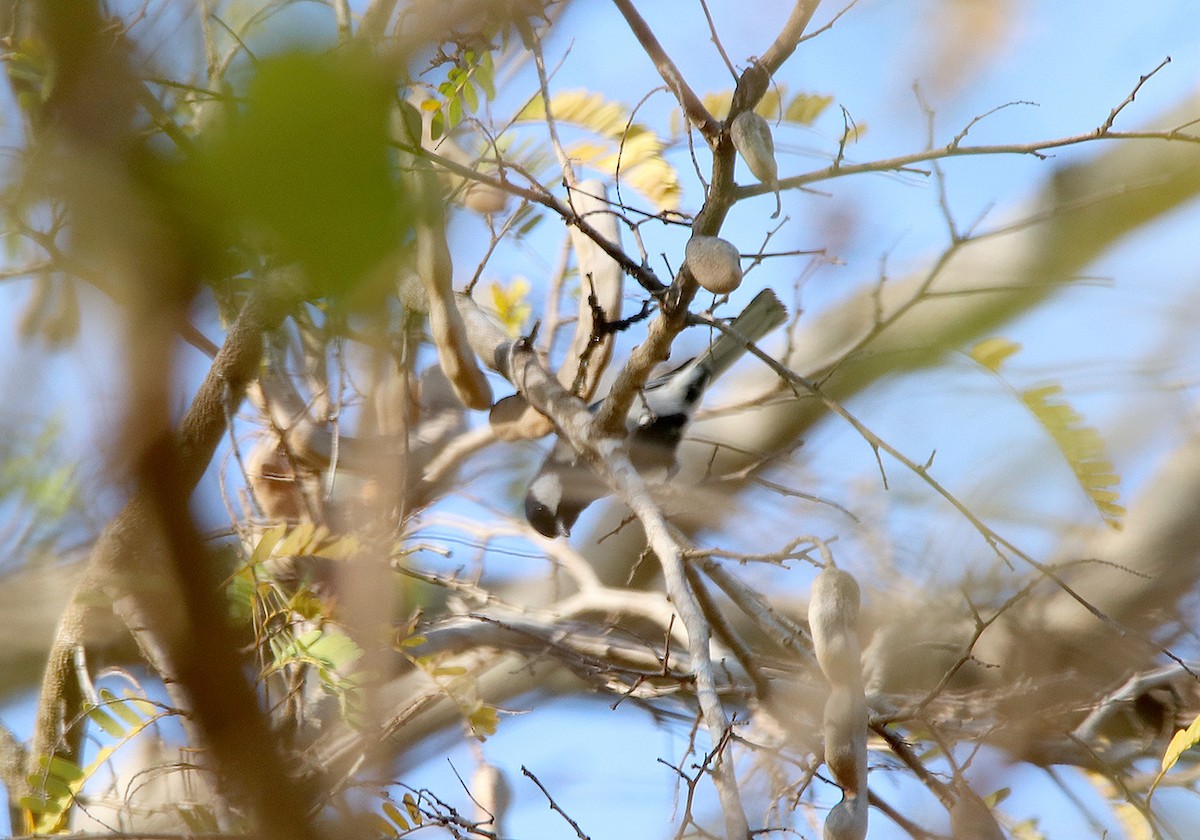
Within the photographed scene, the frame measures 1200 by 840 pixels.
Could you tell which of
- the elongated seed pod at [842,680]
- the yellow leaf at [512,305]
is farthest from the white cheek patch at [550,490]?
the elongated seed pod at [842,680]

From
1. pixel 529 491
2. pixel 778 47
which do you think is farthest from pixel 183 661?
pixel 529 491

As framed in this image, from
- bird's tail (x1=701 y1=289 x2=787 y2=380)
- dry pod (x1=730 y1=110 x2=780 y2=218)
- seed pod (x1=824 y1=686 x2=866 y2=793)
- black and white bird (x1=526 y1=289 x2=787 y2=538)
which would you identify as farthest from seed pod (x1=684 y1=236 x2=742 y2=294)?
black and white bird (x1=526 y1=289 x2=787 y2=538)

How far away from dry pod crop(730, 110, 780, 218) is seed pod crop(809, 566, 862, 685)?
61cm

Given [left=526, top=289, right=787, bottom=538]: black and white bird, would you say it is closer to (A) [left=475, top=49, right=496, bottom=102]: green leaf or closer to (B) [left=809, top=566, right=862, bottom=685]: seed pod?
(A) [left=475, top=49, right=496, bottom=102]: green leaf

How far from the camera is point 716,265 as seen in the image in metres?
1.62

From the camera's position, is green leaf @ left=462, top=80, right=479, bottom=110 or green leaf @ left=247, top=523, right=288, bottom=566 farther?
green leaf @ left=462, top=80, right=479, bottom=110

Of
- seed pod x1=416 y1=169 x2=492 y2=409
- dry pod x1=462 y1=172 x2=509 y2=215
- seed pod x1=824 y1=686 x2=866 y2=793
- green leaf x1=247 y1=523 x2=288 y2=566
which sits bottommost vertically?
seed pod x1=824 y1=686 x2=866 y2=793

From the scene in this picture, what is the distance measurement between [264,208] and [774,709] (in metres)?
2.03

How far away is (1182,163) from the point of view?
2.06 meters

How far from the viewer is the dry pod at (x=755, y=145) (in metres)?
1.56

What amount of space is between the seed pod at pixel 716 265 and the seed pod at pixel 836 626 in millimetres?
470

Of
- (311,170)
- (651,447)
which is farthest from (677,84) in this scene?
(651,447)

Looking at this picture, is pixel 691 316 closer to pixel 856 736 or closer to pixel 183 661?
pixel 856 736

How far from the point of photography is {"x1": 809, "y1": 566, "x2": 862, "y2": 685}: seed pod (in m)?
1.51
